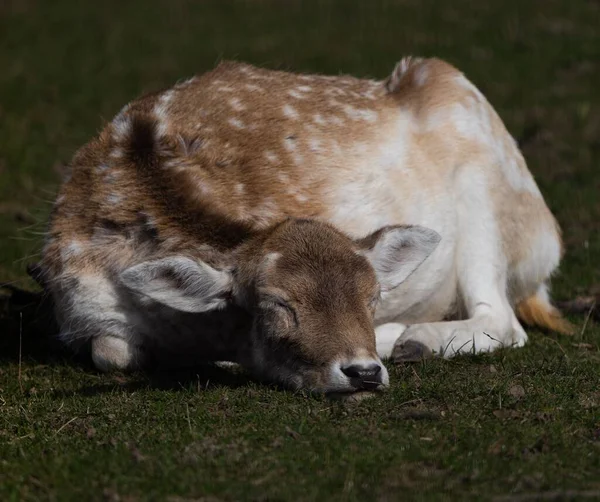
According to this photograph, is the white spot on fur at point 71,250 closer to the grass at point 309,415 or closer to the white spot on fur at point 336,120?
the grass at point 309,415

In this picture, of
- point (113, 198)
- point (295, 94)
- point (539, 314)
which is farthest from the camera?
point (539, 314)

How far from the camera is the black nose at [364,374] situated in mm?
5988

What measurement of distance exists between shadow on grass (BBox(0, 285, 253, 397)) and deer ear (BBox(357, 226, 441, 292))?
0.96 meters

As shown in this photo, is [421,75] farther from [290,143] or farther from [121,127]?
[121,127]

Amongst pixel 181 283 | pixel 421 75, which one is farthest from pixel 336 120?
pixel 181 283

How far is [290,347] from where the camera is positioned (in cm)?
632

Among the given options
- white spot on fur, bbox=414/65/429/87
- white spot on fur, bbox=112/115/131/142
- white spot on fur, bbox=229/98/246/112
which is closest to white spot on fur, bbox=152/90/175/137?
white spot on fur, bbox=112/115/131/142

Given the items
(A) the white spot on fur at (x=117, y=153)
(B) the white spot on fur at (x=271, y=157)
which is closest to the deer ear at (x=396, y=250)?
(B) the white spot on fur at (x=271, y=157)

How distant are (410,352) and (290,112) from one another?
71.9 inches

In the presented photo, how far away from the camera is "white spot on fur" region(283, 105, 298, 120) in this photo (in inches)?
314

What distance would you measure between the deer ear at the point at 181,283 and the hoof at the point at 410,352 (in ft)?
3.66

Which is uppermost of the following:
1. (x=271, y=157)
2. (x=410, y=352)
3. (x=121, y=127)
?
(x=121, y=127)

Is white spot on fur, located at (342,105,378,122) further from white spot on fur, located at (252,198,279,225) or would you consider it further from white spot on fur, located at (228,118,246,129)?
white spot on fur, located at (252,198,279,225)

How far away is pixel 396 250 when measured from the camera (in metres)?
7.01
